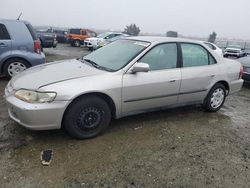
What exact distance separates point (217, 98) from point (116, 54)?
241 centimetres

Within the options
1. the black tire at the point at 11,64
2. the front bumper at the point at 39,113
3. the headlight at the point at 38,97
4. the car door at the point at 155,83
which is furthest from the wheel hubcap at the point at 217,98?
the black tire at the point at 11,64

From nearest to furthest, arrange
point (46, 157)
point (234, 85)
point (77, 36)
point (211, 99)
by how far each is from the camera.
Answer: point (46, 157), point (211, 99), point (234, 85), point (77, 36)

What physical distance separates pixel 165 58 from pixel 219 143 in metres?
1.67

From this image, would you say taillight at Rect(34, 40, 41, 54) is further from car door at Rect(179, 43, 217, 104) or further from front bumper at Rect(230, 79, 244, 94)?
front bumper at Rect(230, 79, 244, 94)

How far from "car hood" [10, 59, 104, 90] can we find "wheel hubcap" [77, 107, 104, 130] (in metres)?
0.53

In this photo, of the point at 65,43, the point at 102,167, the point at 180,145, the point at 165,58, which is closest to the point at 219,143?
the point at 180,145

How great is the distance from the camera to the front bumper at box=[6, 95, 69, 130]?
3.47 metres

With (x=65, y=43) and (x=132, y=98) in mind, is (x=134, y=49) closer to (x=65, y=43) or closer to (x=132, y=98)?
(x=132, y=98)

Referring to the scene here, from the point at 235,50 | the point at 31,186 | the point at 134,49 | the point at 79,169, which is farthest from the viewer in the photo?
the point at 235,50

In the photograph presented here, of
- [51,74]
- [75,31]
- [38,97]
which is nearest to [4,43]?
[51,74]

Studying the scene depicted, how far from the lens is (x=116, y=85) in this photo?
3975mm

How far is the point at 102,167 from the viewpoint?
329 centimetres

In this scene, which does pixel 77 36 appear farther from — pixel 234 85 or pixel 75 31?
pixel 234 85

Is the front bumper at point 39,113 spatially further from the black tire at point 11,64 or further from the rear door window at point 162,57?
the black tire at point 11,64
